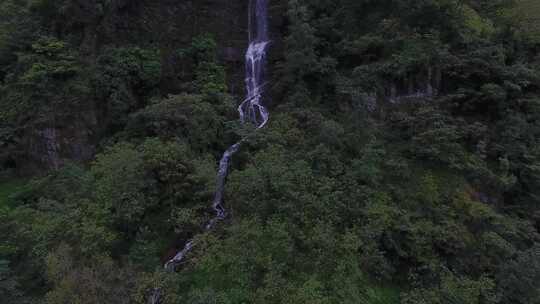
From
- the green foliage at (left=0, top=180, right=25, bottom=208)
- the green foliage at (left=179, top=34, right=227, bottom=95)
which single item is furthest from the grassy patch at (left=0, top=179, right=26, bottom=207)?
the green foliage at (left=179, top=34, right=227, bottom=95)

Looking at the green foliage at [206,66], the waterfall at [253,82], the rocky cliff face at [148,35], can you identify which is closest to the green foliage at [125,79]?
the rocky cliff face at [148,35]

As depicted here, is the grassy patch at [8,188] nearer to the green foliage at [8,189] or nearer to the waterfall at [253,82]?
the green foliage at [8,189]

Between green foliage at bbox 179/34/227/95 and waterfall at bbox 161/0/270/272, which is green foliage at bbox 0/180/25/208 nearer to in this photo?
waterfall at bbox 161/0/270/272

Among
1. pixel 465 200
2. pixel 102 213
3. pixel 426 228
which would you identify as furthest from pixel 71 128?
pixel 465 200

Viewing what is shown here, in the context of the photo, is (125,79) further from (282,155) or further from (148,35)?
(282,155)

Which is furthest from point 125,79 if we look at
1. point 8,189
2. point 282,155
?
point 282,155

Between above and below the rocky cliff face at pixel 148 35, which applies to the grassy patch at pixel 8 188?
below
